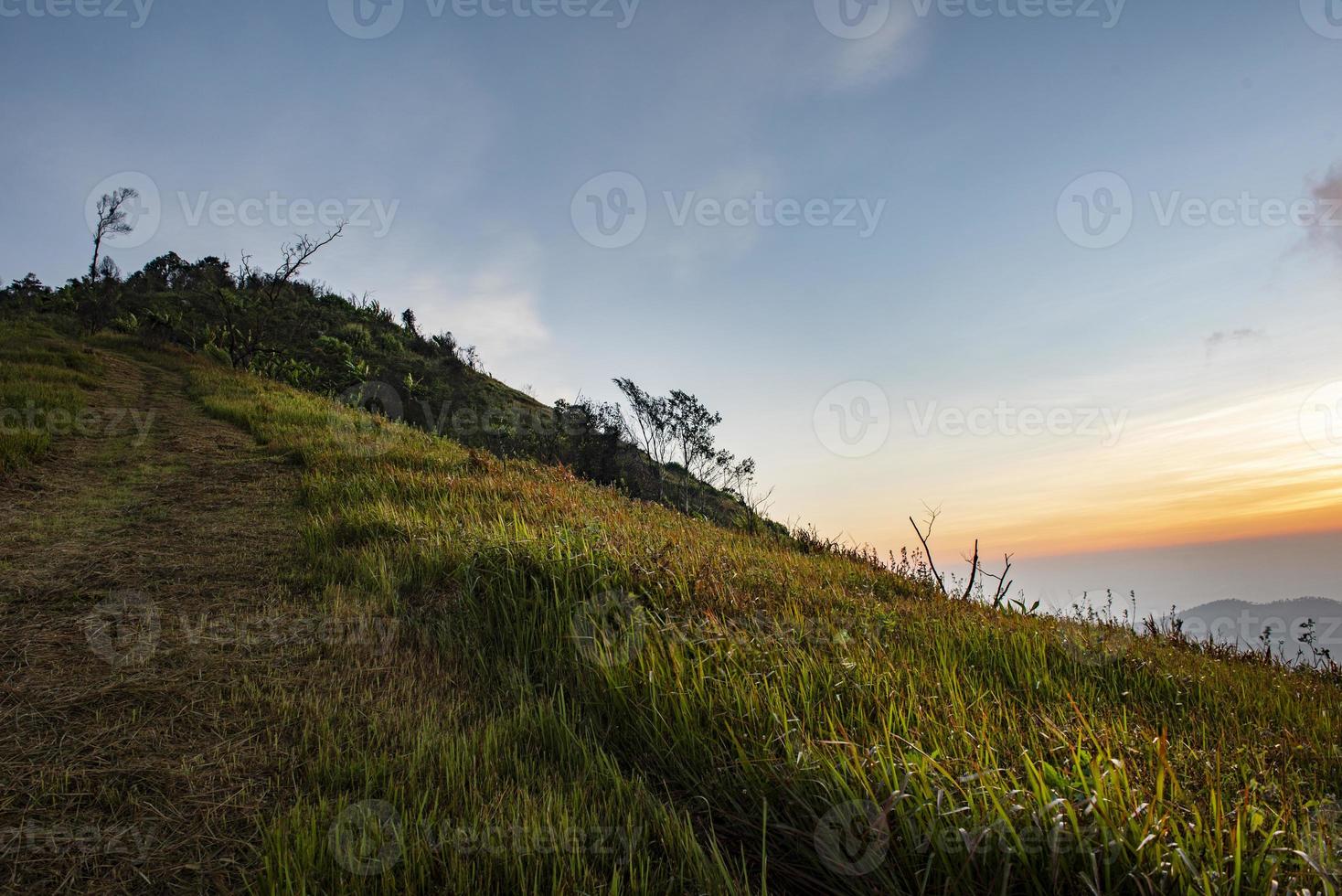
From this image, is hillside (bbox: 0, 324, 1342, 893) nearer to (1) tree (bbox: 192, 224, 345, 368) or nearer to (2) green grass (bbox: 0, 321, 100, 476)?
(2) green grass (bbox: 0, 321, 100, 476)

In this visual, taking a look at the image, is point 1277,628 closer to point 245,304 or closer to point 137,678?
point 137,678

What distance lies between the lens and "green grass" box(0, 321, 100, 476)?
311 inches

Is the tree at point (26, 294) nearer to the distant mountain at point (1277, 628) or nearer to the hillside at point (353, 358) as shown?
the hillside at point (353, 358)

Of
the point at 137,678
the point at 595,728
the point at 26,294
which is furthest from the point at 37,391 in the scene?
the point at 26,294

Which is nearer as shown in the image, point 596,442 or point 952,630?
point 952,630

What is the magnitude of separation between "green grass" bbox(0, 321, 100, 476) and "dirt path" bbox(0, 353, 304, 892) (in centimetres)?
154

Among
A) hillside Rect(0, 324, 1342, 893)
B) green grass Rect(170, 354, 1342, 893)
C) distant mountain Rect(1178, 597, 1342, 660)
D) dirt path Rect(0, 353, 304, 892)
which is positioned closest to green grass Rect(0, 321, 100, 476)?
dirt path Rect(0, 353, 304, 892)

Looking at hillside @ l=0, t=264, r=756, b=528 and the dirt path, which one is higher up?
hillside @ l=0, t=264, r=756, b=528

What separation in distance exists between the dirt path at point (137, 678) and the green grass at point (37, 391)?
1544 mm

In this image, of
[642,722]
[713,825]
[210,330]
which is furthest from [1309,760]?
[210,330]

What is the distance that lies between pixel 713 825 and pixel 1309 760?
2854mm

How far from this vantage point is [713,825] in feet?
7.07

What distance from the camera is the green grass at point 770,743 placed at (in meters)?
1.73

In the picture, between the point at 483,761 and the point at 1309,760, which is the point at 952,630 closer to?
the point at 1309,760
